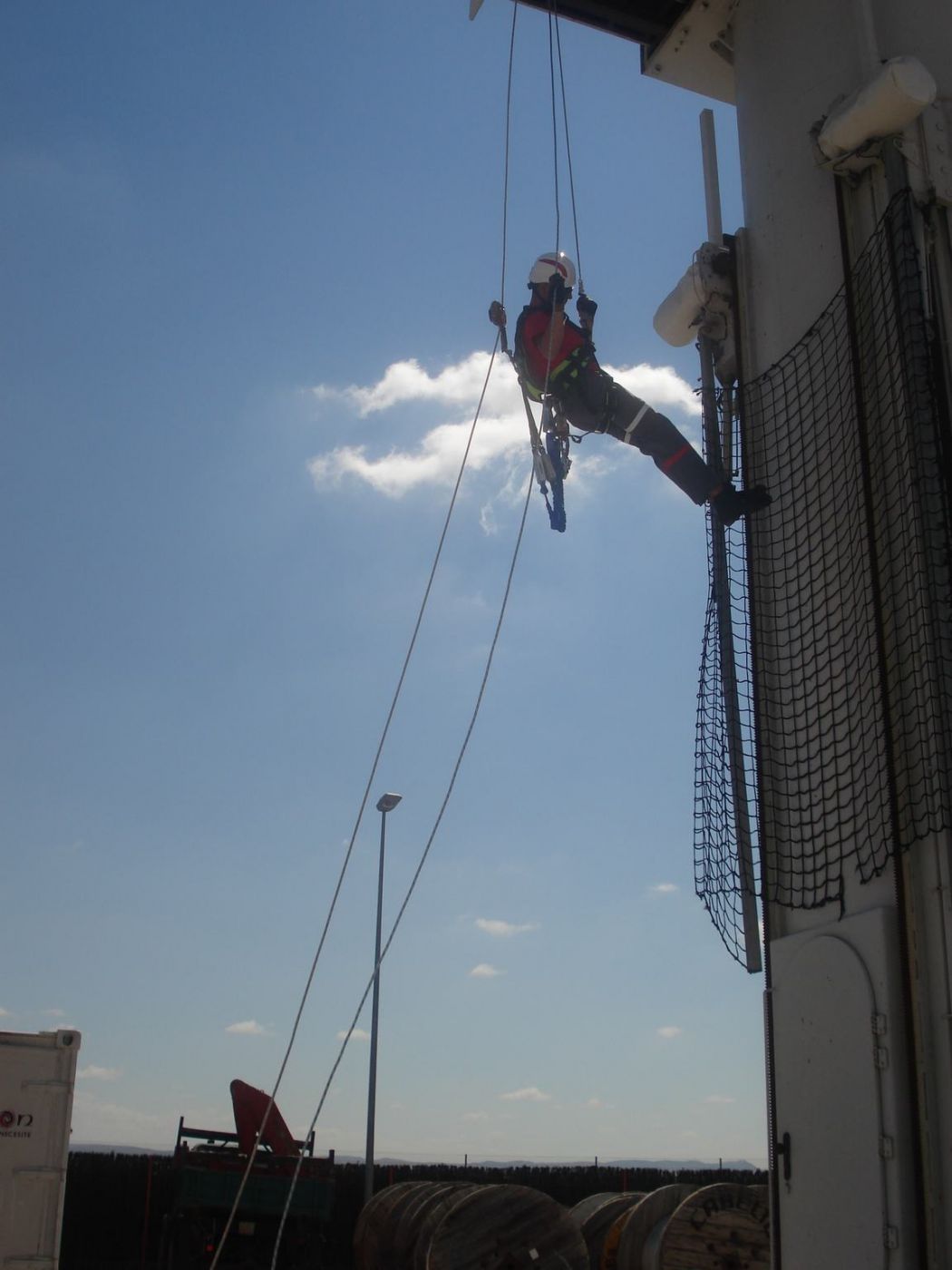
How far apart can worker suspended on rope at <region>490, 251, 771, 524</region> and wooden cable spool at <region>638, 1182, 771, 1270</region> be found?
6.82 m

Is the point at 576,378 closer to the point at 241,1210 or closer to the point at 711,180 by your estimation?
the point at 711,180

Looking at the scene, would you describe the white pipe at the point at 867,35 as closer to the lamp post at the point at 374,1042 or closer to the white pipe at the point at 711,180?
the white pipe at the point at 711,180

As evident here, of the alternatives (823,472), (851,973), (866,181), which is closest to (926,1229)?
(851,973)

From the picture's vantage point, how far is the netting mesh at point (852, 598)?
19.1ft

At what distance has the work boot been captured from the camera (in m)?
7.35

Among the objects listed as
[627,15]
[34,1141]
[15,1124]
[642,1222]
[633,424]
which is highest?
[627,15]

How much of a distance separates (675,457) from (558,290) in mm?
1752

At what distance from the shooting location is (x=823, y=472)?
22.5 ft

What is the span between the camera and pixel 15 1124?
29.6 feet

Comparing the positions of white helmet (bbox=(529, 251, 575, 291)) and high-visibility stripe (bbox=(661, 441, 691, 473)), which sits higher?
white helmet (bbox=(529, 251, 575, 291))

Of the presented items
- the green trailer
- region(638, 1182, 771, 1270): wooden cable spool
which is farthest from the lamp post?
region(638, 1182, 771, 1270): wooden cable spool

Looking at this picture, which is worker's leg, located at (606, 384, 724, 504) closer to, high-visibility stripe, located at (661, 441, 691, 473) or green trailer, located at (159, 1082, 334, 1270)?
high-visibility stripe, located at (661, 441, 691, 473)

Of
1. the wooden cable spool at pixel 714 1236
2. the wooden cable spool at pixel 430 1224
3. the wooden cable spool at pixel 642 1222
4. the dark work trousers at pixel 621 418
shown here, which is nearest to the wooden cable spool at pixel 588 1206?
the wooden cable spool at pixel 430 1224

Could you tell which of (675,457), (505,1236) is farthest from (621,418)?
(505,1236)
